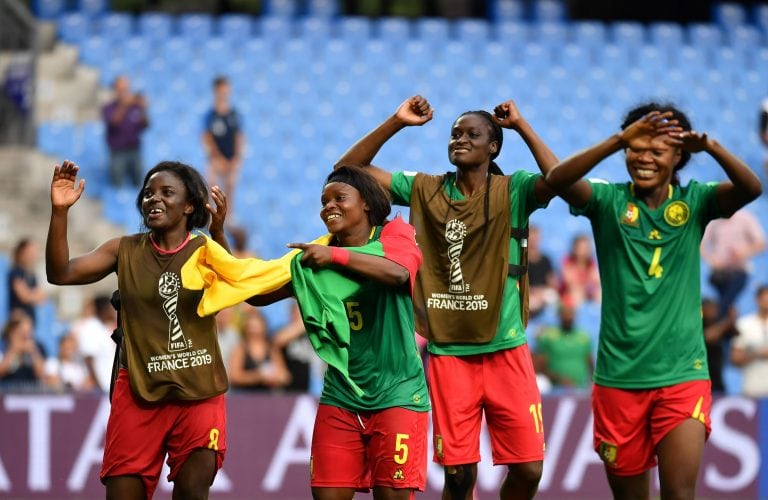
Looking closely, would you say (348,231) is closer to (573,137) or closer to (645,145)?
(645,145)

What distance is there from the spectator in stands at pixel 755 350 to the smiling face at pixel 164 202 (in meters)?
8.09

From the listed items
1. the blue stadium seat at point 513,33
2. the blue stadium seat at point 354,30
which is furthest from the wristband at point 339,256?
the blue stadium seat at point 513,33

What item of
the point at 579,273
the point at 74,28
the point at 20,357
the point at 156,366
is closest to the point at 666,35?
the point at 579,273

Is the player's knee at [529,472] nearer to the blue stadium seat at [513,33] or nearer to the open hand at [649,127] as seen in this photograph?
the open hand at [649,127]

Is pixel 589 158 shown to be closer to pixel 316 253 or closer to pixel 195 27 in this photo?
pixel 316 253

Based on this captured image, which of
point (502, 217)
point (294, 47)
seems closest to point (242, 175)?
point (294, 47)

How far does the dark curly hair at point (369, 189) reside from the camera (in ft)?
20.5

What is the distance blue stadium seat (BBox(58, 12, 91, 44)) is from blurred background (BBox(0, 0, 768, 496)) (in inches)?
0.8

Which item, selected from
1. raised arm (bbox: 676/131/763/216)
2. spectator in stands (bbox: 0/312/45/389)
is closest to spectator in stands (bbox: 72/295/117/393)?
spectator in stands (bbox: 0/312/45/389)

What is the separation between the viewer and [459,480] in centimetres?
668

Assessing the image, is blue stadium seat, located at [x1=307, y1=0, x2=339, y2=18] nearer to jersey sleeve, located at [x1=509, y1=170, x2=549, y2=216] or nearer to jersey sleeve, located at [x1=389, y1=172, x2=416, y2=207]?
jersey sleeve, located at [x1=389, y1=172, x2=416, y2=207]

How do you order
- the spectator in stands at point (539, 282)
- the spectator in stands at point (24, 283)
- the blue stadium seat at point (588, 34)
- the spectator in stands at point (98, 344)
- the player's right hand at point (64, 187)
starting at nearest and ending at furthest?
1. the player's right hand at point (64, 187)
2. the spectator in stands at point (98, 344)
3. the spectator in stands at point (24, 283)
4. the spectator in stands at point (539, 282)
5. the blue stadium seat at point (588, 34)

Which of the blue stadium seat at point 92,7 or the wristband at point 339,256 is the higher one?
the blue stadium seat at point 92,7

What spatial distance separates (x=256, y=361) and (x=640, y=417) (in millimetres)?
6176
